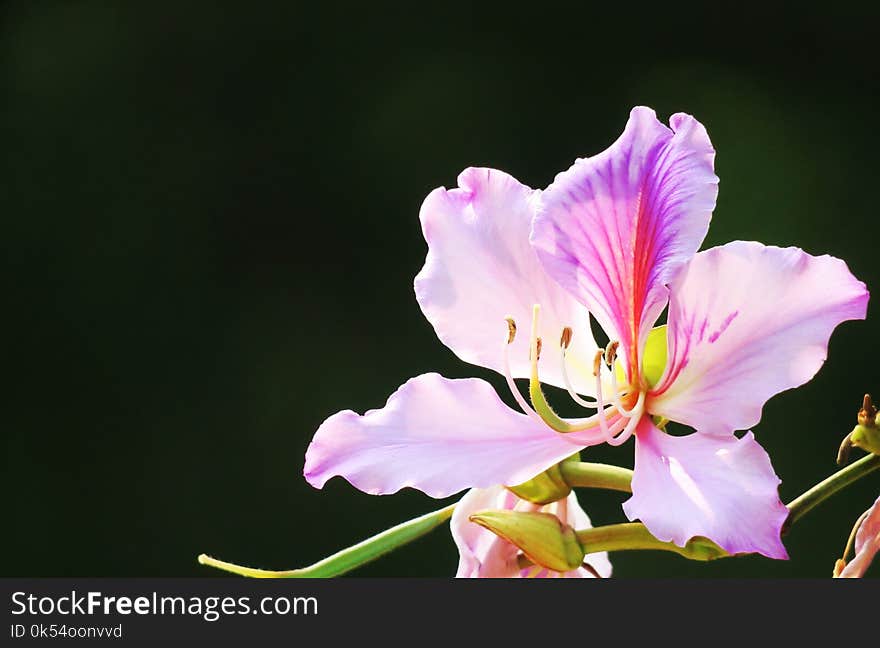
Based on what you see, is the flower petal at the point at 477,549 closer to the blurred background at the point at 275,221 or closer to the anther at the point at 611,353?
the anther at the point at 611,353

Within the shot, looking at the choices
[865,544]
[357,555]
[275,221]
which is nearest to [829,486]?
[865,544]

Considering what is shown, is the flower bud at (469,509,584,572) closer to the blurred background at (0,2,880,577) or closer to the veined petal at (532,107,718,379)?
the veined petal at (532,107,718,379)

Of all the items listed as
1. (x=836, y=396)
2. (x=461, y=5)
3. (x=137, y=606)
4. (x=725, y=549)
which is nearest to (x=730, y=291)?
(x=725, y=549)

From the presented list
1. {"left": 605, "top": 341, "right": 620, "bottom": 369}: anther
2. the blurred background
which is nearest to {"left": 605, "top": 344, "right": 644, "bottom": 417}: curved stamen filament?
{"left": 605, "top": 341, "right": 620, "bottom": 369}: anther

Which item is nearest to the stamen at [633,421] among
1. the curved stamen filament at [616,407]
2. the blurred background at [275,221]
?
the curved stamen filament at [616,407]

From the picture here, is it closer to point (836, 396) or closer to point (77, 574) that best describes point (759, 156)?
point (836, 396)

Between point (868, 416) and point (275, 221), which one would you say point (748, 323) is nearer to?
point (868, 416)

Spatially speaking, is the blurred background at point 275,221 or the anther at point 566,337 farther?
the blurred background at point 275,221

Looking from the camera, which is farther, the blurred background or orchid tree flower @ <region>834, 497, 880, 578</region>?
the blurred background
